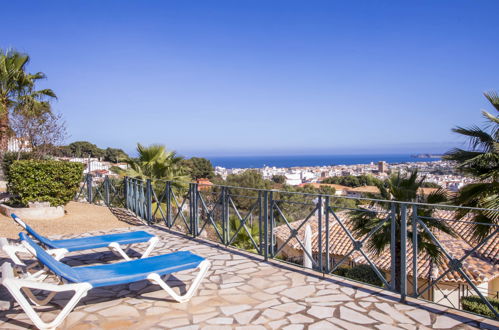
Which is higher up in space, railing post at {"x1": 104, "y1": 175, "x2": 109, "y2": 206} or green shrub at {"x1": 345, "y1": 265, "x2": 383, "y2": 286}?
railing post at {"x1": 104, "y1": 175, "x2": 109, "y2": 206}

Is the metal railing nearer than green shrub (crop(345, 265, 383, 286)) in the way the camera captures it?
Yes

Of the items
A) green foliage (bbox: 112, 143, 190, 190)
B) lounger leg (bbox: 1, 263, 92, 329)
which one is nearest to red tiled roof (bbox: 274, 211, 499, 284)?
green foliage (bbox: 112, 143, 190, 190)

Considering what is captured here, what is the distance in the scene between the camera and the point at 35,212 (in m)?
8.84

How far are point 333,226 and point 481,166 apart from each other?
10.6m

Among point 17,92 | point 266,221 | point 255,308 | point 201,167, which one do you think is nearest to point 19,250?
point 255,308

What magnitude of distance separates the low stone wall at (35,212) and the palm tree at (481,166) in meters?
9.32

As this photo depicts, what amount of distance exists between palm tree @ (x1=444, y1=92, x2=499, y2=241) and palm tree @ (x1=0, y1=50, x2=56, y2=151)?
42.9 ft

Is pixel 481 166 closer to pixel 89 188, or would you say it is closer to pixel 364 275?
pixel 364 275

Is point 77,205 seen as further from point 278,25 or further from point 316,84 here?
point 316,84

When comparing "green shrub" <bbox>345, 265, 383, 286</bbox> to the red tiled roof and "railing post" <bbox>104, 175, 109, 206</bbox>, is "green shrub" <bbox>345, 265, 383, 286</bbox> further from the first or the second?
"railing post" <bbox>104, 175, 109, 206</bbox>

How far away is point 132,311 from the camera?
3.48 m

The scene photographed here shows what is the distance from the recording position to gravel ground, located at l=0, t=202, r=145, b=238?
306 inches

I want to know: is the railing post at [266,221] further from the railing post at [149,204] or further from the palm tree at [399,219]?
the railing post at [149,204]

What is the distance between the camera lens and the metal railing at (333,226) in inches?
148
